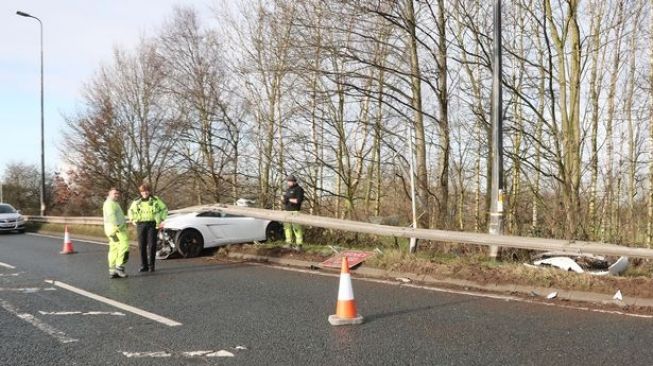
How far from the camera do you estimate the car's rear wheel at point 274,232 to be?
45.0ft

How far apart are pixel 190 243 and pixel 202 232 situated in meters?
0.36

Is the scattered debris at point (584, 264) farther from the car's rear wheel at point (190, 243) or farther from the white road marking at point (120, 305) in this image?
the car's rear wheel at point (190, 243)

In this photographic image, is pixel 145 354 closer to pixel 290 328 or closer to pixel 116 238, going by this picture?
pixel 290 328

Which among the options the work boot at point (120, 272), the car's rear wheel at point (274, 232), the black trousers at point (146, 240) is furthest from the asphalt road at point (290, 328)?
the car's rear wheel at point (274, 232)

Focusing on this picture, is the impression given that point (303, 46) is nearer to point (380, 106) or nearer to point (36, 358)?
point (380, 106)

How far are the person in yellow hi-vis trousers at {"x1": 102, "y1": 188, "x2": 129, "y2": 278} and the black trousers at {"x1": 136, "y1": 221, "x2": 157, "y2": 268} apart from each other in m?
0.42

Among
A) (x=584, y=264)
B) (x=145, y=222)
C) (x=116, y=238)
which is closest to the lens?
(x=584, y=264)

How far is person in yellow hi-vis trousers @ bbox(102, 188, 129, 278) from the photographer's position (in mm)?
10078

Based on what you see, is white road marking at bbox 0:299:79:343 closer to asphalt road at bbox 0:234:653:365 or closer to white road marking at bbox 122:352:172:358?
asphalt road at bbox 0:234:653:365

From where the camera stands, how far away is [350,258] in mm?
10383

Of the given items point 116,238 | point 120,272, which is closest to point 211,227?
point 116,238

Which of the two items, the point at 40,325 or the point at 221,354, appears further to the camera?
the point at 40,325

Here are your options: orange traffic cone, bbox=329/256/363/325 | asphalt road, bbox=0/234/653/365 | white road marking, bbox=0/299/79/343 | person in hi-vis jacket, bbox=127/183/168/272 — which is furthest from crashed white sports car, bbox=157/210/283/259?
orange traffic cone, bbox=329/256/363/325

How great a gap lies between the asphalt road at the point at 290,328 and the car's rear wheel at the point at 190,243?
137 inches
